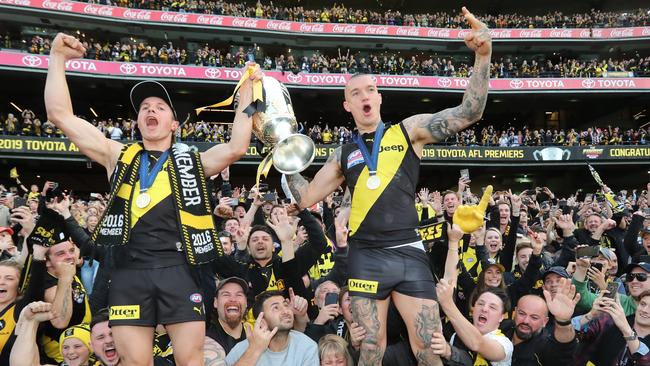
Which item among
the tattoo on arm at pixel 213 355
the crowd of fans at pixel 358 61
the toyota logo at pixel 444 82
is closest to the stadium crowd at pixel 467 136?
the toyota logo at pixel 444 82

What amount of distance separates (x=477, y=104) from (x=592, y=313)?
2.58 meters

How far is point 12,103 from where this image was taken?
30438 millimetres

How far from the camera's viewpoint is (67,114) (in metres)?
3.22

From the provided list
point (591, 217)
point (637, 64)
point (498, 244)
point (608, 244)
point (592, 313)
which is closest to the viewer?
point (592, 313)

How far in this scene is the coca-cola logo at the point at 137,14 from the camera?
28.5 meters

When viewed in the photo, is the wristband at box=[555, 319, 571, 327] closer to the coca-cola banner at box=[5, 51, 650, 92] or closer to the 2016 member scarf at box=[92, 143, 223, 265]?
the 2016 member scarf at box=[92, 143, 223, 265]

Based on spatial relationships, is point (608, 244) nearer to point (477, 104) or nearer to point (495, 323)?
point (495, 323)

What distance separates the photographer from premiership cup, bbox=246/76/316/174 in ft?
11.7

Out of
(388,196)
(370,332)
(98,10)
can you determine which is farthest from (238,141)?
(98,10)

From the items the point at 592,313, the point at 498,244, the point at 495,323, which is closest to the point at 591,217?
the point at 498,244

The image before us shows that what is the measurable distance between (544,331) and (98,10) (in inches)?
1126

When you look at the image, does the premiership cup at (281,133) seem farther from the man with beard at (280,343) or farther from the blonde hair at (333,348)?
the blonde hair at (333,348)

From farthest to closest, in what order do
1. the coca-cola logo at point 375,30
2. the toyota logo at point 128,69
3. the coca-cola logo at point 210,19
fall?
the coca-cola logo at point 375,30 < the coca-cola logo at point 210,19 < the toyota logo at point 128,69

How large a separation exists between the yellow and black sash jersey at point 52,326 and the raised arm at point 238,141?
2.58 m
